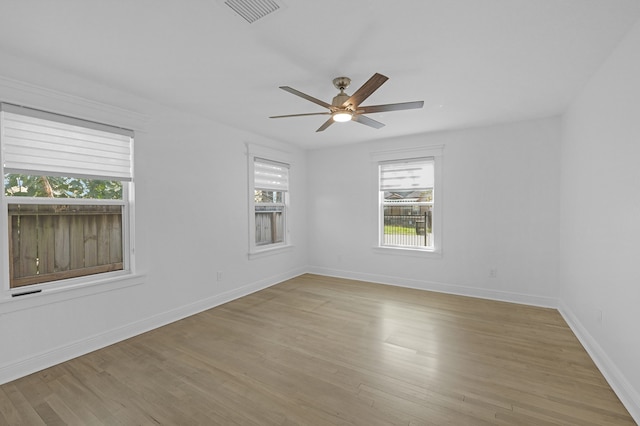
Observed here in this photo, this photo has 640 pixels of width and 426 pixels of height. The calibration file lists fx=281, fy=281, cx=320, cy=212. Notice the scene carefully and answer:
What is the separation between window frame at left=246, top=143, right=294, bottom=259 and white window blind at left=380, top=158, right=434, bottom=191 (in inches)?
69.1

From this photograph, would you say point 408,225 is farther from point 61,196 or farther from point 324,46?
point 61,196

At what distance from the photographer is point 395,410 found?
1886mm

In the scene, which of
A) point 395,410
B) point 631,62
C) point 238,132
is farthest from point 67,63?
point 631,62

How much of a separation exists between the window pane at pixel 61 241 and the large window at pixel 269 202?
1.97 meters

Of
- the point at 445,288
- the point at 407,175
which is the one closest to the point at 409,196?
the point at 407,175

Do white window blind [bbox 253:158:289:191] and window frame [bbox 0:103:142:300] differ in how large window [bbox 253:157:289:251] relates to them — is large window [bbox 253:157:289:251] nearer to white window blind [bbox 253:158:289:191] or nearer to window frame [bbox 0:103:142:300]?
white window blind [bbox 253:158:289:191]

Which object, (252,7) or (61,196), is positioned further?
(61,196)

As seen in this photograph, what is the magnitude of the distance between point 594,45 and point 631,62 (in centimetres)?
28

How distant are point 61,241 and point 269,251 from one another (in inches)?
107

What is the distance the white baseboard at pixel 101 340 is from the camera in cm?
229

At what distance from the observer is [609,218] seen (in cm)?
223

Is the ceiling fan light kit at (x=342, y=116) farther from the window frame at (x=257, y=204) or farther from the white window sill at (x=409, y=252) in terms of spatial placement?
the white window sill at (x=409, y=252)

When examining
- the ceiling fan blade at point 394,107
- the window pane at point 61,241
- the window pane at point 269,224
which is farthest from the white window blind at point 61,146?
the ceiling fan blade at point 394,107

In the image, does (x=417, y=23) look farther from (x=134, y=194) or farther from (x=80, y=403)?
(x=80, y=403)
